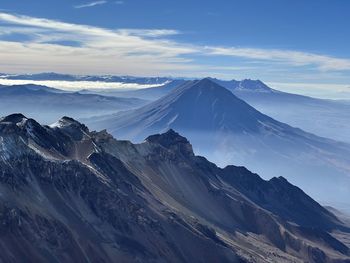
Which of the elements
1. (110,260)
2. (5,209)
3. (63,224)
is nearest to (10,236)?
(5,209)

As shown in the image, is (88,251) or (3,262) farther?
(88,251)

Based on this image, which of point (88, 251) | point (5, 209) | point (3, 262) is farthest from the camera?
point (88, 251)

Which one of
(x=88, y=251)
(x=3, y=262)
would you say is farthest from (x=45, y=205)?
(x=3, y=262)

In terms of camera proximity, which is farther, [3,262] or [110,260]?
[110,260]

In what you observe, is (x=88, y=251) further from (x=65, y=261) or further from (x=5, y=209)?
(x=5, y=209)

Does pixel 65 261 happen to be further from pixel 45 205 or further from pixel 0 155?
pixel 0 155

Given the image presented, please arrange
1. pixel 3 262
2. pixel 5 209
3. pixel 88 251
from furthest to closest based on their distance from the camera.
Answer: pixel 88 251 < pixel 5 209 < pixel 3 262

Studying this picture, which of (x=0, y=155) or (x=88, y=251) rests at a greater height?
(x=0, y=155)

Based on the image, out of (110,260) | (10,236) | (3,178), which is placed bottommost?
(110,260)

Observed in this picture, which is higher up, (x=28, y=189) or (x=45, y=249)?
(x=28, y=189)
